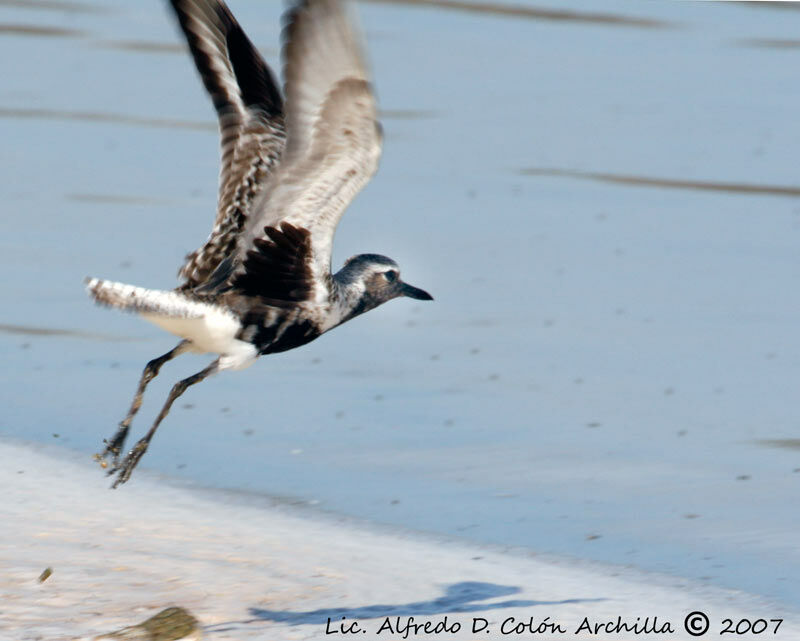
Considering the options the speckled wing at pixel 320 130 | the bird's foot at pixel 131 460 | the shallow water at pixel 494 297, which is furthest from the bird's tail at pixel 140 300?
the shallow water at pixel 494 297

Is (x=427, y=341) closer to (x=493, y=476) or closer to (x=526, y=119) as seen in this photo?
(x=493, y=476)

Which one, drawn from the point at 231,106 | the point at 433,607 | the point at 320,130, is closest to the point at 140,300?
the point at 320,130

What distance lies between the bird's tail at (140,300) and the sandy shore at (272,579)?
0.85 m

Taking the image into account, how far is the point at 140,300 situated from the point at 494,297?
164 inches

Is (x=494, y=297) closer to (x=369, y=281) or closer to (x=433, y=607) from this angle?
(x=369, y=281)

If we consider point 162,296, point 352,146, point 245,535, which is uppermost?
point 352,146

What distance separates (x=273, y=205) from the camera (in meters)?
6.43

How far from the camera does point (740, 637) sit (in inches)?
237

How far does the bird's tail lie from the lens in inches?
247

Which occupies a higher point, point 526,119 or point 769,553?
point 526,119

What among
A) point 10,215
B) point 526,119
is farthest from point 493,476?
point 526,119

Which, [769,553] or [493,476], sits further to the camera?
[493,476]

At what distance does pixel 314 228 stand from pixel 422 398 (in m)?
2.41

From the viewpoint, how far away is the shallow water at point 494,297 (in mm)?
7570
